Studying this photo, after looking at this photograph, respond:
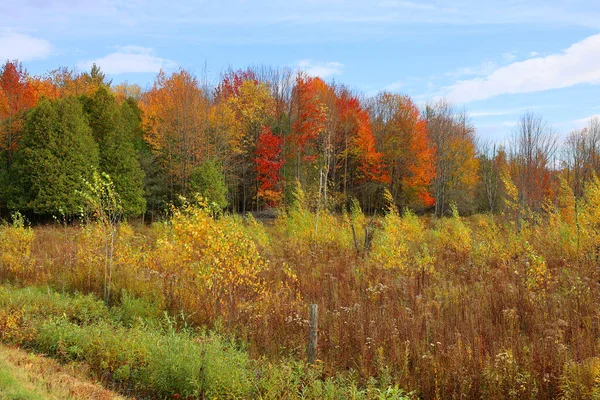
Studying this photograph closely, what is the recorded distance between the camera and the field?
15.5ft

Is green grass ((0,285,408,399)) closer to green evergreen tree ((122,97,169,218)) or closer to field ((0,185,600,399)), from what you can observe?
field ((0,185,600,399))

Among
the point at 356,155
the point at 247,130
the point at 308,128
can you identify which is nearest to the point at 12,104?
the point at 247,130

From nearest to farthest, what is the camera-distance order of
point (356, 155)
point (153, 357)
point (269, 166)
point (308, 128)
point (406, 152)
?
point (153, 357), point (269, 166), point (308, 128), point (406, 152), point (356, 155)

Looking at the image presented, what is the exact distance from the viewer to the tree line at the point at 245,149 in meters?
21.0

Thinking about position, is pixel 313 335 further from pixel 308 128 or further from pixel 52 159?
pixel 308 128

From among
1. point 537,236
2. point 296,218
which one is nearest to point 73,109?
point 296,218

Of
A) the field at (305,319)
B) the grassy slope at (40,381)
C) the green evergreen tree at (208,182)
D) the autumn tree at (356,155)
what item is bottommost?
the grassy slope at (40,381)

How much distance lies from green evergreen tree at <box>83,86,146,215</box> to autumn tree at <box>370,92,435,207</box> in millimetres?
17854

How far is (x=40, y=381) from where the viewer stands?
15.6 feet

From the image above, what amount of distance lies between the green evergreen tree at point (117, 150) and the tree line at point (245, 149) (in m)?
0.06

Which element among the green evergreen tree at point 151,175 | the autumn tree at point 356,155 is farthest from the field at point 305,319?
the autumn tree at point 356,155

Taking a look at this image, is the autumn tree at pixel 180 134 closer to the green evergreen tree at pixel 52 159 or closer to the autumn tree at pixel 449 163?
the green evergreen tree at pixel 52 159

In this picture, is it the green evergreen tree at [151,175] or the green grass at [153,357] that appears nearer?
the green grass at [153,357]

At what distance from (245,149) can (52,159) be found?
1296 centimetres
